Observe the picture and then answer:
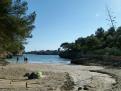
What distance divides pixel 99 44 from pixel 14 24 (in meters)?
89.7

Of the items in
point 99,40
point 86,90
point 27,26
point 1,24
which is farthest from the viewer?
point 99,40

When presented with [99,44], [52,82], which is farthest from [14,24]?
[99,44]

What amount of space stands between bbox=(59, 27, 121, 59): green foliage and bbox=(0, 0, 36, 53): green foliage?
52.0m

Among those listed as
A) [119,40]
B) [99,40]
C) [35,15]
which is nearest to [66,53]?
[99,40]

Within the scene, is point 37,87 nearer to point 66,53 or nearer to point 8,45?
point 8,45

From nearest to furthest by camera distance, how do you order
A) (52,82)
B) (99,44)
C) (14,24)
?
(52,82) → (14,24) → (99,44)

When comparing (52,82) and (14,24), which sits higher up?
(14,24)

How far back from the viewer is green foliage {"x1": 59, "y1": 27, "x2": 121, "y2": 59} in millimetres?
93150

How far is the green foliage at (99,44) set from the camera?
306ft

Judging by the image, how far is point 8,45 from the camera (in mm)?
33219

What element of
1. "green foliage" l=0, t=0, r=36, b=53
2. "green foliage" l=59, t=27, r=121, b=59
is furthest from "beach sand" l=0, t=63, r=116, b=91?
"green foliage" l=59, t=27, r=121, b=59

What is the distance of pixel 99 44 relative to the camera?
390ft

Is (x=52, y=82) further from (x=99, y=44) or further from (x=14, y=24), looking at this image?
(x=99, y=44)

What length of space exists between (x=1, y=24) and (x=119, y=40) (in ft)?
222
